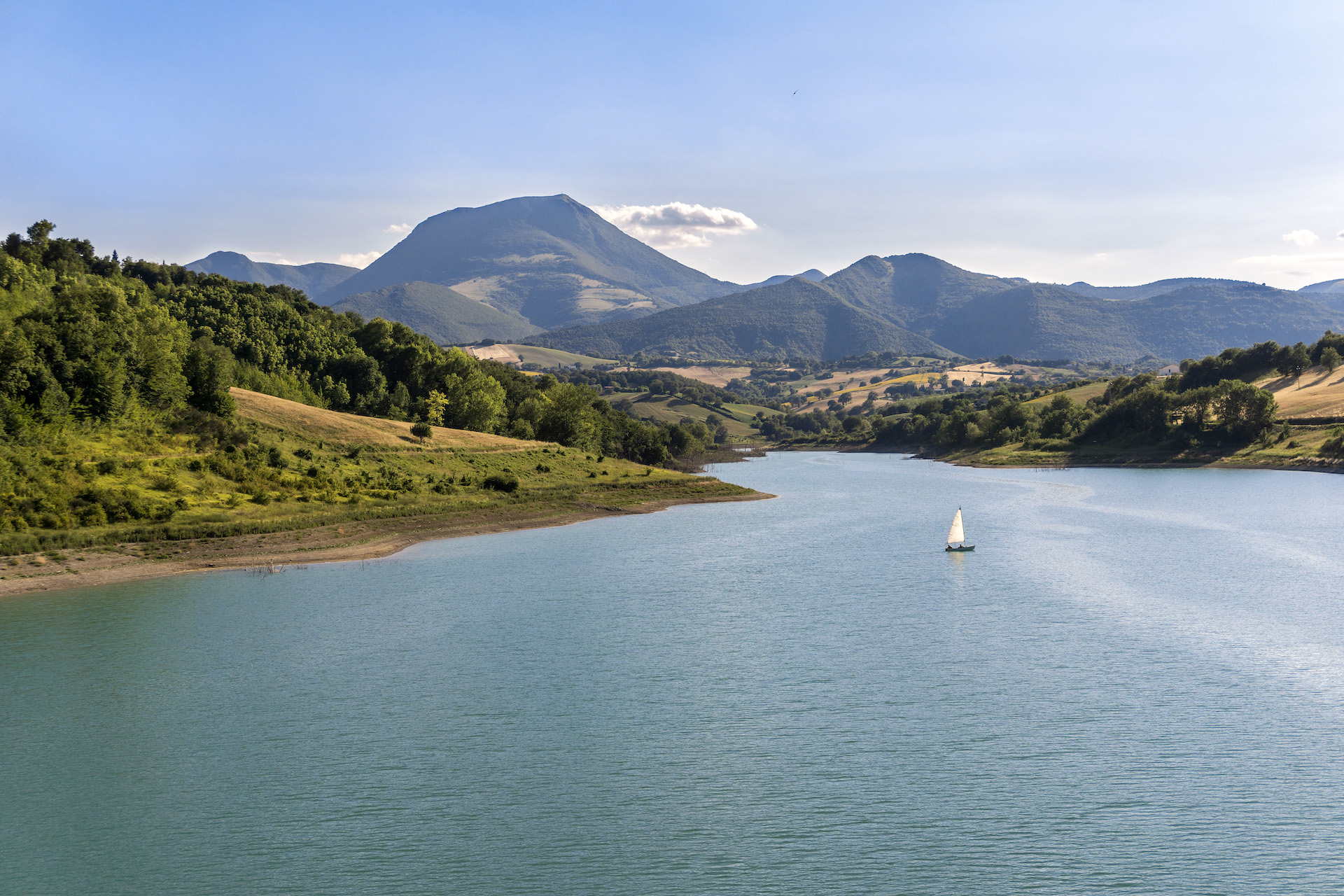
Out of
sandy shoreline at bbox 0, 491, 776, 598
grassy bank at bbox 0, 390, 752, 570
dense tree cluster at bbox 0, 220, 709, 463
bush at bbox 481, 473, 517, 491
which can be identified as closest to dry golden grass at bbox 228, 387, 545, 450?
grassy bank at bbox 0, 390, 752, 570

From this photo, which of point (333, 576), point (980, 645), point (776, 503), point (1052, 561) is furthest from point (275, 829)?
point (776, 503)

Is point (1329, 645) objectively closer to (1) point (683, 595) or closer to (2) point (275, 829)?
(1) point (683, 595)

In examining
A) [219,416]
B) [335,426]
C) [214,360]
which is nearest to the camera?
[219,416]

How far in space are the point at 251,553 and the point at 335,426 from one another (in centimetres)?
4466

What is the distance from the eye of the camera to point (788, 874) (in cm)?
2317

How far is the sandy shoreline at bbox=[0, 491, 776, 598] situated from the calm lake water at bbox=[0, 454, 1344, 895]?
11.2 ft

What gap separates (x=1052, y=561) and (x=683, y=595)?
36.1m

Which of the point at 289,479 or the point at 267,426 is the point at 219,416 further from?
the point at 289,479

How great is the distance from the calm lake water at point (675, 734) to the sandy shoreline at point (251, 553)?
134 inches

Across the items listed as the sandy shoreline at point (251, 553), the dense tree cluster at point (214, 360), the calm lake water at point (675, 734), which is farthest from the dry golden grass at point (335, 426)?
the calm lake water at point (675, 734)

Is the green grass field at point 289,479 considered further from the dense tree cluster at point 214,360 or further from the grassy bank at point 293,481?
the dense tree cluster at point 214,360

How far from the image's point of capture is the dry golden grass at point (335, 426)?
4225 inches

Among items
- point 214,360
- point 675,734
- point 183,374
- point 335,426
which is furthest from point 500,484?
point 675,734

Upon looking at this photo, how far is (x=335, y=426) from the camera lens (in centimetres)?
11338
